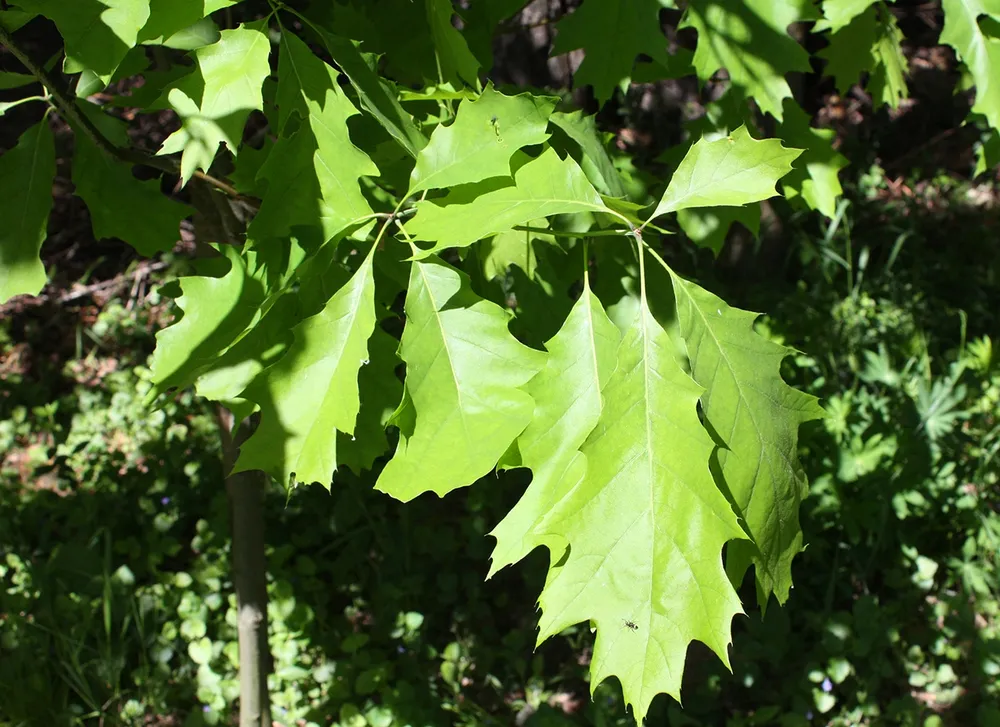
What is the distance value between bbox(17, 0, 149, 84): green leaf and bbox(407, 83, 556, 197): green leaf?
0.32 m

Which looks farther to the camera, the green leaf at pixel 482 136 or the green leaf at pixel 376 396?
the green leaf at pixel 376 396

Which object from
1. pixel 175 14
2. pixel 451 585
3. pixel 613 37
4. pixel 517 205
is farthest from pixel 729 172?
pixel 451 585

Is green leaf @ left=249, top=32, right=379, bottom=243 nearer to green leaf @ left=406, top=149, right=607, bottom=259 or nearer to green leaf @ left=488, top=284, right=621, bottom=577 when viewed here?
green leaf @ left=406, top=149, right=607, bottom=259

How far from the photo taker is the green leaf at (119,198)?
1.31 metres

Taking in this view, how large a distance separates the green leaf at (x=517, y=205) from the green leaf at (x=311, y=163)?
10 centimetres

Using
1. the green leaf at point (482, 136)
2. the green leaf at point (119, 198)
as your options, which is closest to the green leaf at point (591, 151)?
the green leaf at point (482, 136)

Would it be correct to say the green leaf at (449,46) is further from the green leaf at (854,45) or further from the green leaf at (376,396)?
the green leaf at (854,45)

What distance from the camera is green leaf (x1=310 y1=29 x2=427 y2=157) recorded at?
3.28 ft

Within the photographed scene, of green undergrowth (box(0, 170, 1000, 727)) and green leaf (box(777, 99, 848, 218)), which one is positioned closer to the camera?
green leaf (box(777, 99, 848, 218))

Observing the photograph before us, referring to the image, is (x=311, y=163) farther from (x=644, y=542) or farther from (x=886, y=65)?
(x=886, y=65)

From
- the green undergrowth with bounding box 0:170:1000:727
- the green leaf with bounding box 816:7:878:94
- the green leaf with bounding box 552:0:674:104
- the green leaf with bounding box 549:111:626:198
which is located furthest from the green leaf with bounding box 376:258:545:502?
the green undergrowth with bounding box 0:170:1000:727

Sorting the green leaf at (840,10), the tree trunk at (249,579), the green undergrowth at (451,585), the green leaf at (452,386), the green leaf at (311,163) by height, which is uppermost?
the green leaf at (311,163)

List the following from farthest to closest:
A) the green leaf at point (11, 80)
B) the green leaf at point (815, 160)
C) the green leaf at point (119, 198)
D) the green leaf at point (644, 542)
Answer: the green leaf at point (815, 160)
the green leaf at point (119, 198)
the green leaf at point (11, 80)
the green leaf at point (644, 542)

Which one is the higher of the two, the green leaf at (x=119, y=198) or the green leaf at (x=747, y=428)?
the green leaf at (x=119, y=198)
